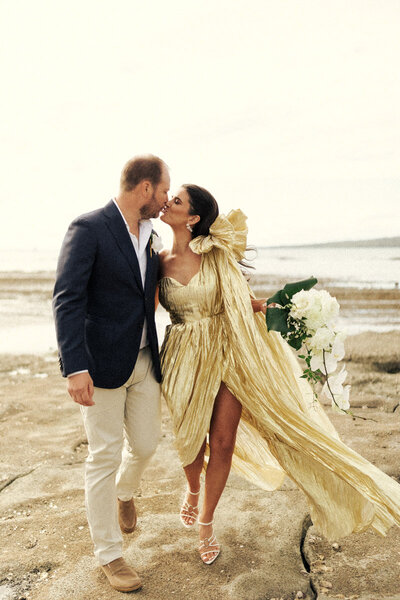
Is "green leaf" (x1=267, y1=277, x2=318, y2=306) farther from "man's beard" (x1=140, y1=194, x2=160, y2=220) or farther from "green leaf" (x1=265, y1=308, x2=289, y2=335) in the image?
"man's beard" (x1=140, y1=194, x2=160, y2=220)

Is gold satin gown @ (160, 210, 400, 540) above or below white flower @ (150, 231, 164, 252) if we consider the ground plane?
below

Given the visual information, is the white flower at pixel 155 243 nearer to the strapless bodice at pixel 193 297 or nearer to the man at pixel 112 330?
the man at pixel 112 330

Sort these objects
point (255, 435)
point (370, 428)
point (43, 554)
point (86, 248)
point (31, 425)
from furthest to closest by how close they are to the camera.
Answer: point (31, 425) → point (370, 428) → point (255, 435) → point (43, 554) → point (86, 248)

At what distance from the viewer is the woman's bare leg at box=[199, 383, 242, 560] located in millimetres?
3049

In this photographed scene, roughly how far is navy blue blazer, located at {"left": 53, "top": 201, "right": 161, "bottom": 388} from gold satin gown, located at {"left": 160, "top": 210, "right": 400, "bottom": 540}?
0.39m

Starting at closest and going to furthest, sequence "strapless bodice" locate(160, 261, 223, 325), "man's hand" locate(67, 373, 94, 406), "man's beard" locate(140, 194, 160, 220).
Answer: "man's hand" locate(67, 373, 94, 406) < "man's beard" locate(140, 194, 160, 220) < "strapless bodice" locate(160, 261, 223, 325)

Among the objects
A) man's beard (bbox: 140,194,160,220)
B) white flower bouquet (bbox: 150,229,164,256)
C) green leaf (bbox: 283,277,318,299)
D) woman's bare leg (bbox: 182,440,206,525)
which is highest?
man's beard (bbox: 140,194,160,220)

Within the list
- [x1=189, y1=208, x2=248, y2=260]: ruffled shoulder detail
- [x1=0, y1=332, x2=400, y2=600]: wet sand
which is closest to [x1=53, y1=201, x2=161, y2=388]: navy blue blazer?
[x1=189, y1=208, x2=248, y2=260]: ruffled shoulder detail

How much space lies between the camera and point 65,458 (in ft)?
14.7

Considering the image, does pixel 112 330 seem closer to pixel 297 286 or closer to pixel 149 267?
pixel 149 267

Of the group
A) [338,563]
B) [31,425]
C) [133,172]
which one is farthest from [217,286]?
[31,425]

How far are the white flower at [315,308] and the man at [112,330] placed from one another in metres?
0.80

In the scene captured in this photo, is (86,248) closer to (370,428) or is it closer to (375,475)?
(375,475)

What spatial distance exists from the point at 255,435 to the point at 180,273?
1162mm
